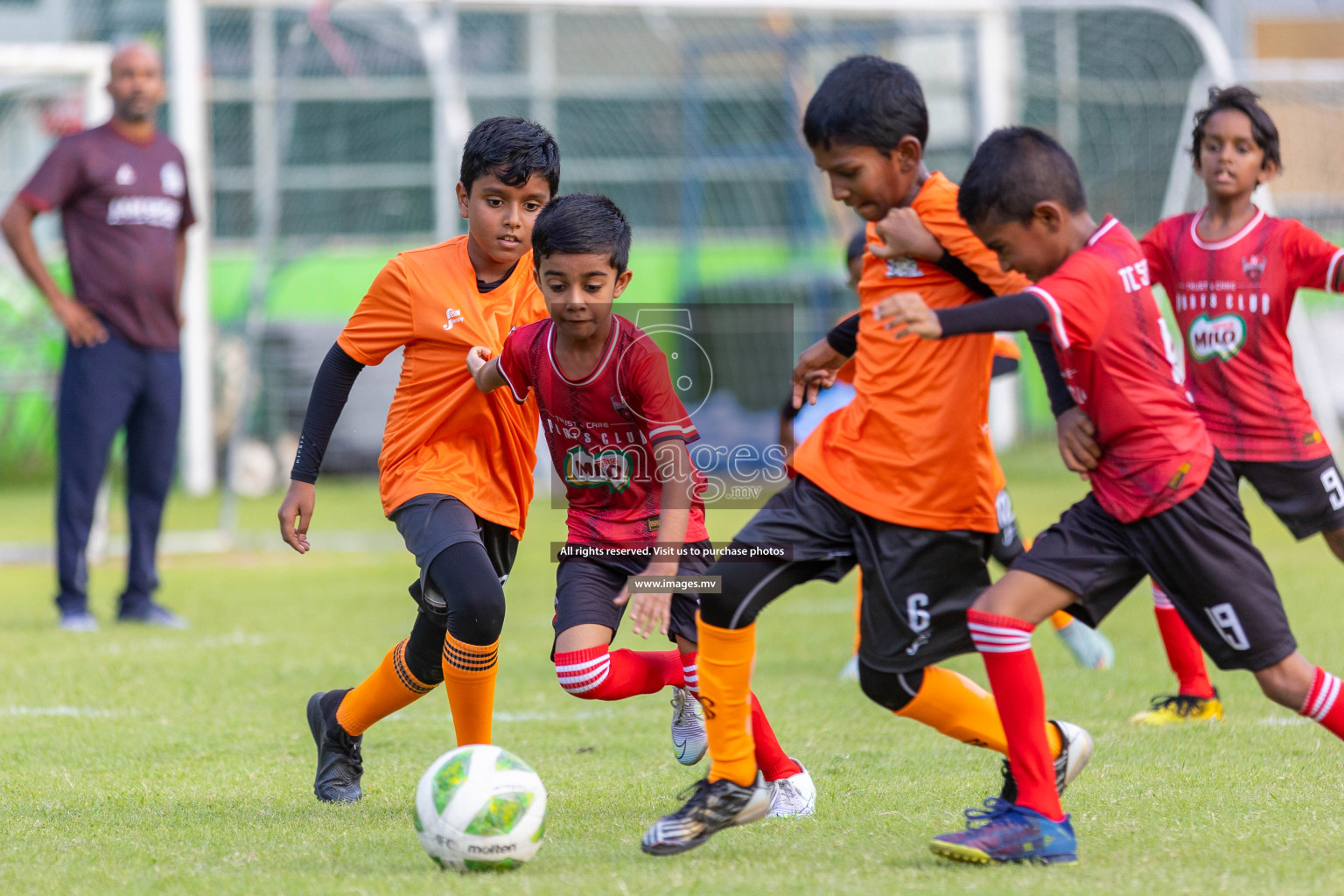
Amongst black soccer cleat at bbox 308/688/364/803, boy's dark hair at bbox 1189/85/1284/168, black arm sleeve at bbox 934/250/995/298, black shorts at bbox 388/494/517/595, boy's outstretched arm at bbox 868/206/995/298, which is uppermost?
boy's dark hair at bbox 1189/85/1284/168

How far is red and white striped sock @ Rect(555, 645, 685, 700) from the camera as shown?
3.82 meters

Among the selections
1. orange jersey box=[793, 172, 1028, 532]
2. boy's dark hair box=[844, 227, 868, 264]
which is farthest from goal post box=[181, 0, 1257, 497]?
orange jersey box=[793, 172, 1028, 532]

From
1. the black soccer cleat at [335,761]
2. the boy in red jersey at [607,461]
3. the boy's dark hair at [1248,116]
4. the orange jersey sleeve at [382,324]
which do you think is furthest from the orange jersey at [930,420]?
the boy's dark hair at [1248,116]

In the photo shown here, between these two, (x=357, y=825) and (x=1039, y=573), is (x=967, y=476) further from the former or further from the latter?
(x=357, y=825)

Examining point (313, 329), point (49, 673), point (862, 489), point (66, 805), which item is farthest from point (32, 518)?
point (862, 489)

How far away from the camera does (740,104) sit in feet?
57.0

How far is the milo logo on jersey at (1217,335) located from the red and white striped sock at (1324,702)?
1904 millimetres

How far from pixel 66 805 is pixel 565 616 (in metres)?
1.38

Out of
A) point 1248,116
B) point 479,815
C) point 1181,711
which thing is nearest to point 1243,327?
point 1248,116

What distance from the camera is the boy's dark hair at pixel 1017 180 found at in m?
3.27

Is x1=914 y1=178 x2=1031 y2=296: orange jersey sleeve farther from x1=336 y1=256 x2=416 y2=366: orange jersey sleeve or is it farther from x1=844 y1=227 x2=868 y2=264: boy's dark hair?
x1=844 y1=227 x2=868 y2=264: boy's dark hair

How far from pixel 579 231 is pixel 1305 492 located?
2624mm

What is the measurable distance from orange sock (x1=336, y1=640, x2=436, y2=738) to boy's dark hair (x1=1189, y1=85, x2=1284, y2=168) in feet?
10.0

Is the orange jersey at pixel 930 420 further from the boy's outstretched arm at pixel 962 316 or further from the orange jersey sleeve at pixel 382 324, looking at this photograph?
the orange jersey sleeve at pixel 382 324
